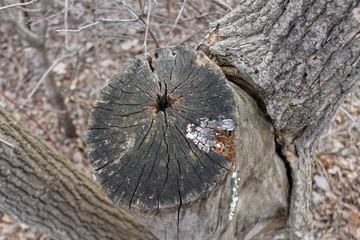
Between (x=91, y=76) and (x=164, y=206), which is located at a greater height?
(x=91, y=76)

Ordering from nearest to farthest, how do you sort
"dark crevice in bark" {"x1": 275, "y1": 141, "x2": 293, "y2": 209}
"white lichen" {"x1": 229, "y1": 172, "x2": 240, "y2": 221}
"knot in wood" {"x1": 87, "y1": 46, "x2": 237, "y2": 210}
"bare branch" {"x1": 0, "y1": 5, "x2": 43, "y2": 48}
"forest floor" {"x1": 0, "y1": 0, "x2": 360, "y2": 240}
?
"knot in wood" {"x1": 87, "y1": 46, "x2": 237, "y2": 210}, "white lichen" {"x1": 229, "y1": 172, "x2": 240, "y2": 221}, "dark crevice in bark" {"x1": 275, "y1": 141, "x2": 293, "y2": 209}, "bare branch" {"x1": 0, "y1": 5, "x2": 43, "y2": 48}, "forest floor" {"x1": 0, "y1": 0, "x2": 360, "y2": 240}

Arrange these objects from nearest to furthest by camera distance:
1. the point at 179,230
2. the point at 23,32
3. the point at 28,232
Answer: the point at 179,230 < the point at 23,32 < the point at 28,232

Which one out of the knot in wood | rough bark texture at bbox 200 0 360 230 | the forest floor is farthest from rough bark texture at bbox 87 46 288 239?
the forest floor

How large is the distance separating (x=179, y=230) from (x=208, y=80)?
82 cm

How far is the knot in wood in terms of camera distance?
45.6 inches

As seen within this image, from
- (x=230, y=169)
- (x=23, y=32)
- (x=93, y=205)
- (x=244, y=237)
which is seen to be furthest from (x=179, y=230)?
(x=23, y=32)

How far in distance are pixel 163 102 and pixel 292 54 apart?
716 mm

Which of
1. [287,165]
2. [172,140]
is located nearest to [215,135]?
[172,140]

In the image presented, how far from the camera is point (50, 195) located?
83.6 inches

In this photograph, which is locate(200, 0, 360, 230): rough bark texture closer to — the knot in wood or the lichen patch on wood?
the knot in wood

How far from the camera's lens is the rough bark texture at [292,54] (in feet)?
4.15

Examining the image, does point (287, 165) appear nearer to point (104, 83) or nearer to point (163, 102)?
point (163, 102)

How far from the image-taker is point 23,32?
9.20 ft

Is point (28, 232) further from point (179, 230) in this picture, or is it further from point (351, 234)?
point (351, 234)
